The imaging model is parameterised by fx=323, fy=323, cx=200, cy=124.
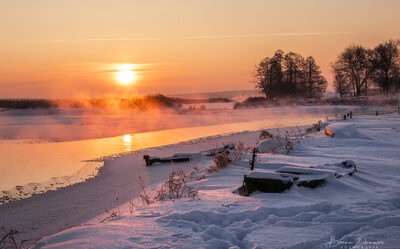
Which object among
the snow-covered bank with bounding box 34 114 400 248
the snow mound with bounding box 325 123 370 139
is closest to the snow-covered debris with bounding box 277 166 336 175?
the snow-covered bank with bounding box 34 114 400 248

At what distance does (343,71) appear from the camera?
56.7 meters

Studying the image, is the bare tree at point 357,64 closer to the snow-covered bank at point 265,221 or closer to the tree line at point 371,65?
the tree line at point 371,65

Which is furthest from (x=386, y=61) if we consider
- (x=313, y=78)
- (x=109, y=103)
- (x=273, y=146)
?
(x=273, y=146)

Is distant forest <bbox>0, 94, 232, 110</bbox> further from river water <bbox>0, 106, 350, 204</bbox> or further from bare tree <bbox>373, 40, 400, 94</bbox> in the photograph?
bare tree <bbox>373, 40, 400, 94</bbox>

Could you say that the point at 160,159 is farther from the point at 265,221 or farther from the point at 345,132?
the point at 345,132

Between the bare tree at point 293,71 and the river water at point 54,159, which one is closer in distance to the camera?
the river water at point 54,159

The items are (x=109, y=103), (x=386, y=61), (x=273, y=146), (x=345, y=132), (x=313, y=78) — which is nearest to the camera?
(x=273, y=146)

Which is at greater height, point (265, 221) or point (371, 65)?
point (371, 65)

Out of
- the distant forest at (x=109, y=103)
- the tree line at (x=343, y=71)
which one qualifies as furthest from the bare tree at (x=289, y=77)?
the distant forest at (x=109, y=103)

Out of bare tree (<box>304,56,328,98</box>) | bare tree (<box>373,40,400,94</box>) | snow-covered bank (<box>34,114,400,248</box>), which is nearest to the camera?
snow-covered bank (<box>34,114,400,248</box>)

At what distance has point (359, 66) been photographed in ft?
179

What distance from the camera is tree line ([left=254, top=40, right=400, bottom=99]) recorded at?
53812 mm

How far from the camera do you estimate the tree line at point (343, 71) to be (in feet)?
177

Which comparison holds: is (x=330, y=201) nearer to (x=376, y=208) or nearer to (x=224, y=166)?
(x=376, y=208)
